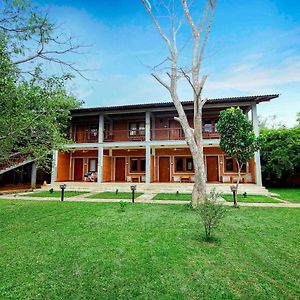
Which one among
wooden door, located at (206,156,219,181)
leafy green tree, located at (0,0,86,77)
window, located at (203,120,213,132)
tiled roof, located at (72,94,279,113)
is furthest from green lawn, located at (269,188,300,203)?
leafy green tree, located at (0,0,86,77)

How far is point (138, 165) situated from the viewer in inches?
815

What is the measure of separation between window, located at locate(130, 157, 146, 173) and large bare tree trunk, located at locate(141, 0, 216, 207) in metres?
10.7

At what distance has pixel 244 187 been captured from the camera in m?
14.9

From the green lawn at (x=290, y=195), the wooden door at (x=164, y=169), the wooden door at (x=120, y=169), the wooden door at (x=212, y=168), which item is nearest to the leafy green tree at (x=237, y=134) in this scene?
the green lawn at (x=290, y=195)

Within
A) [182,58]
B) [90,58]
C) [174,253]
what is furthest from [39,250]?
[182,58]

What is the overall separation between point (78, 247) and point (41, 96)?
Answer: 387cm

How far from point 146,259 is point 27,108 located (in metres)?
4.62

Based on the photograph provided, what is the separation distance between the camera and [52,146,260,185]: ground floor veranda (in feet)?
61.3

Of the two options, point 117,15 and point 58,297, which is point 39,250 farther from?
point 117,15

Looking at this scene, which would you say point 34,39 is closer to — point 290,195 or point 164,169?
point 290,195

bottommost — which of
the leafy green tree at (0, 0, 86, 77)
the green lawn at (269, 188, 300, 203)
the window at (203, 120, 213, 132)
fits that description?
the green lawn at (269, 188, 300, 203)

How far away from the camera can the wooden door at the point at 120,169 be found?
68.6 ft

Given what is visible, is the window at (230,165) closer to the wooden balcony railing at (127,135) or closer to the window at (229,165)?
the window at (229,165)

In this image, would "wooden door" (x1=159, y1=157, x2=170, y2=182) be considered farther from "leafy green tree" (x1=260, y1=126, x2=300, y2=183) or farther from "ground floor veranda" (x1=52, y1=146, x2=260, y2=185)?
"leafy green tree" (x1=260, y1=126, x2=300, y2=183)
